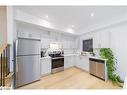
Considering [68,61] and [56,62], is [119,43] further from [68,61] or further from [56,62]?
[68,61]

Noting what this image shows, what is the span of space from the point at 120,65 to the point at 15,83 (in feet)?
12.5

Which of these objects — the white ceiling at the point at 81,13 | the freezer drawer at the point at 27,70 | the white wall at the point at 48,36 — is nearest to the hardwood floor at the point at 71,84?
the freezer drawer at the point at 27,70

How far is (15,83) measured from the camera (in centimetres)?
315

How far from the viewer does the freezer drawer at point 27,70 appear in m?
3.26

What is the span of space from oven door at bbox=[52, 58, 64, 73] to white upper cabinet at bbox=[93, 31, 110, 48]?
203 centimetres

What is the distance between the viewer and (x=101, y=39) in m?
4.66

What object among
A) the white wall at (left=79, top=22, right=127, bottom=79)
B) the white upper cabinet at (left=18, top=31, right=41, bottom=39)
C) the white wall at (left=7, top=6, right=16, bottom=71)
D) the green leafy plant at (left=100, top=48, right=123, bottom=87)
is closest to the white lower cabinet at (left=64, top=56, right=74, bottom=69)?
the white upper cabinet at (left=18, top=31, right=41, bottom=39)

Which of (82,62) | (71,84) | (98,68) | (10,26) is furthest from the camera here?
(82,62)

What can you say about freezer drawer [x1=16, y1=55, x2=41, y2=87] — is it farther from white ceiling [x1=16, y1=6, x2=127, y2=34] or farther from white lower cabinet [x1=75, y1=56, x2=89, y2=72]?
white lower cabinet [x1=75, y1=56, x2=89, y2=72]

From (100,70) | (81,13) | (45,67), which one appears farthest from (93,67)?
(81,13)

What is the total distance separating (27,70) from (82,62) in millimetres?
3517

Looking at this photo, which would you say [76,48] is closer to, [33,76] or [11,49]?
[33,76]

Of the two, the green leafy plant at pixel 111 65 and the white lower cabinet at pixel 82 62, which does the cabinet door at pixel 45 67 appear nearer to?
the white lower cabinet at pixel 82 62

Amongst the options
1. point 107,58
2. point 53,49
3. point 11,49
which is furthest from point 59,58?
point 11,49
